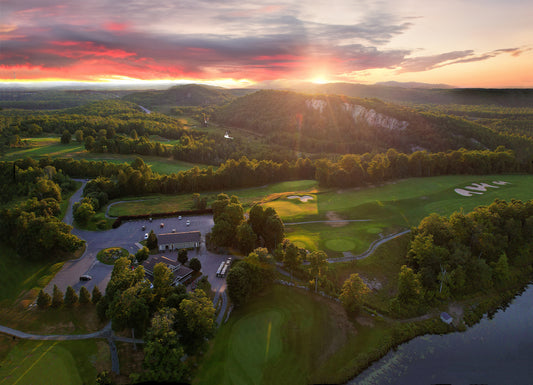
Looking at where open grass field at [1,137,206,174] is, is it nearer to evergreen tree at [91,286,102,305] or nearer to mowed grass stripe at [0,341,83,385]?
evergreen tree at [91,286,102,305]

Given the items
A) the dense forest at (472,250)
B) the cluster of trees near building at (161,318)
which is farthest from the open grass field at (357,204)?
the cluster of trees near building at (161,318)

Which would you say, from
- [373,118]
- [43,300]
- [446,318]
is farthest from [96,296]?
[373,118]

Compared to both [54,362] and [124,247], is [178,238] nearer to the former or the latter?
[124,247]

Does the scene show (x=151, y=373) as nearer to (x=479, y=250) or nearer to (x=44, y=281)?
(x=44, y=281)

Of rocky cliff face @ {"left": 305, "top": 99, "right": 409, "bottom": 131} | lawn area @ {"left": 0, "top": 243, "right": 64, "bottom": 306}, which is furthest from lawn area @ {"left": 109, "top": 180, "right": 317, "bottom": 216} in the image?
rocky cliff face @ {"left": 305, "top": 99, "right": 409, "bottom": 131}

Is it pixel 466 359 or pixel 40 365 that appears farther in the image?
pixel 466 359

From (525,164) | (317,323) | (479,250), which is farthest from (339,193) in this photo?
(525,164)

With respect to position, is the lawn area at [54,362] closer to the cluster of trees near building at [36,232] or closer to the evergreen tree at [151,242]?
the cluster of trees near building at [36,232]
